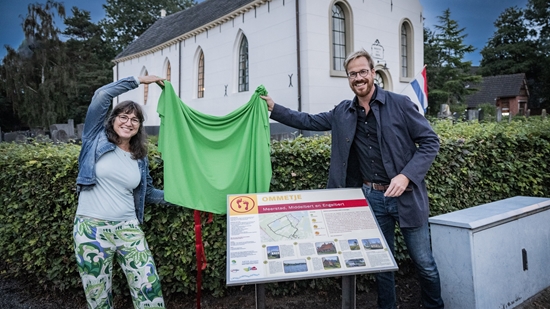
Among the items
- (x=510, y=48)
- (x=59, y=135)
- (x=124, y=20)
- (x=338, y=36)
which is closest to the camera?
(x=59, y=135)

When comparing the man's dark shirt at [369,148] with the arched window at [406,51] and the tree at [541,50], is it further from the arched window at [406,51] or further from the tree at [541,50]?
the tree at [541,50]

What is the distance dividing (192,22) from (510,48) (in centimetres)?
4632

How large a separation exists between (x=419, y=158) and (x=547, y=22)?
198ft

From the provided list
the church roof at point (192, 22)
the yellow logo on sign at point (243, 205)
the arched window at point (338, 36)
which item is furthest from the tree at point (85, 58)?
the yellow logo on sign at point (243, 205)

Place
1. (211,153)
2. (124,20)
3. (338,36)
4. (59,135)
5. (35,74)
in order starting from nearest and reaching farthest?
(211,153) < (59,135) < (338,36) < (35,74) < (124,20)

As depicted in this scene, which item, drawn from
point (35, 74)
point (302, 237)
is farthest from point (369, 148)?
point (35, 74)

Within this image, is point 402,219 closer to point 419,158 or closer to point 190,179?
point 419,158

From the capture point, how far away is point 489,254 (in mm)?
3350

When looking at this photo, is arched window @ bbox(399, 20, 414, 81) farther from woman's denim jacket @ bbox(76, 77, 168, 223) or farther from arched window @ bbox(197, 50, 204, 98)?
woman's denim jacket @ bbox(76, 77, 168, 223)

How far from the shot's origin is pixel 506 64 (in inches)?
1954

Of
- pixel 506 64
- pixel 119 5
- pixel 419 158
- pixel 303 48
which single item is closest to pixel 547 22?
pixel 506 64

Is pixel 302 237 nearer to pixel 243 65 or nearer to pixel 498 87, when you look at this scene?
pixel 243 65

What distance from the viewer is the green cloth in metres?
3.26

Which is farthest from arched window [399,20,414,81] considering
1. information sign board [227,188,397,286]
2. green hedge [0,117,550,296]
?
information sign board [227,188,397,286]
